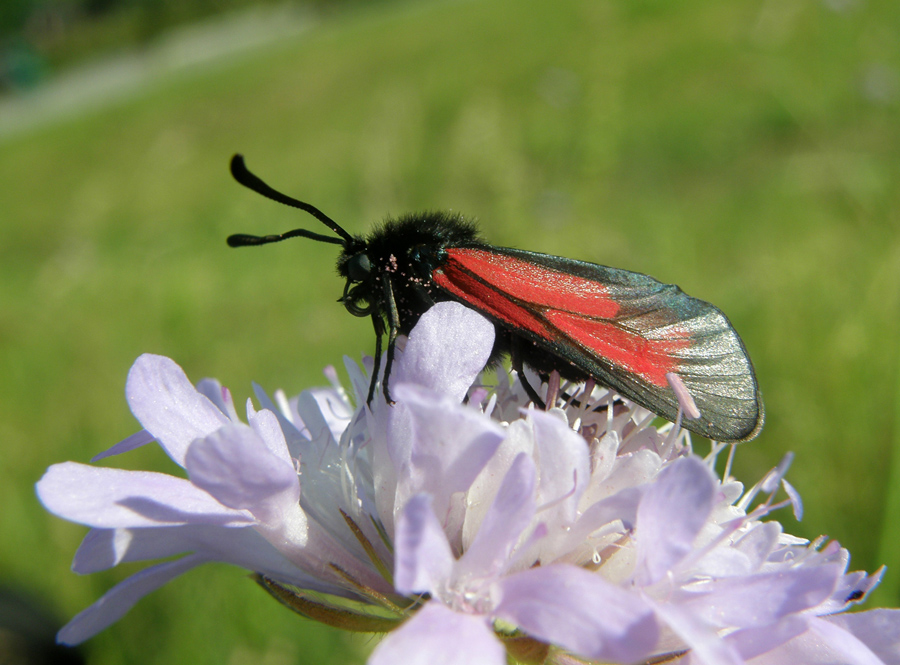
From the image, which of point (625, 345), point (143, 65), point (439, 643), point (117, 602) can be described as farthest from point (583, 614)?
point (143, 65)

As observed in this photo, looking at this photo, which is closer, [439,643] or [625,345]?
[439,643]

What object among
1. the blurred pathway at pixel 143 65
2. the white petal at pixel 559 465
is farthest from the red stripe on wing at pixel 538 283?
the blurred pathway at pixel 143 65

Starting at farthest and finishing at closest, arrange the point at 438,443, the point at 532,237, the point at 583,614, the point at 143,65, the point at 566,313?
the point at 143,65, the point at 532,237, the point at 566,313, the point at 438,443, the point at 583,614

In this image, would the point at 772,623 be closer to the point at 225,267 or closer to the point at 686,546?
the point at 686,546

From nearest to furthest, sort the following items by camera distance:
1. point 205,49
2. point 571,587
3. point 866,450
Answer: point 571,587 → point 866,450 → point 205,49

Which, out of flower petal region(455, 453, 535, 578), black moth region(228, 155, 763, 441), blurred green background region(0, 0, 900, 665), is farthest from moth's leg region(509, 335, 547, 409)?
blurred green background region(0, 0, 900, 665)

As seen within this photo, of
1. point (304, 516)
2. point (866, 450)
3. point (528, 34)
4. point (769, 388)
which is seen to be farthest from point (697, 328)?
point (528, 34)

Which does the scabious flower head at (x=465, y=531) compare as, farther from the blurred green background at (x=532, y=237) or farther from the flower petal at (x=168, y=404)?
the blurred green background at (x=532, y=237)

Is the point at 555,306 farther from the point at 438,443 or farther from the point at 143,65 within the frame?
the point at 143,65
